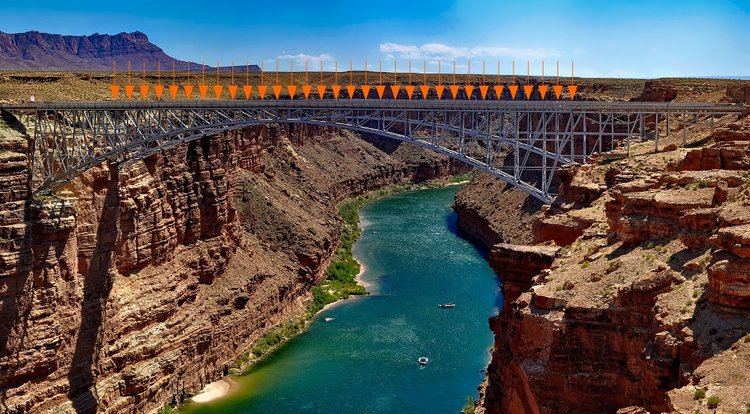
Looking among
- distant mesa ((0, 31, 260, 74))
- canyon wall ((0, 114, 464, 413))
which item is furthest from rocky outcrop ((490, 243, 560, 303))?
distant mesa ((0, 31, 260, 74))

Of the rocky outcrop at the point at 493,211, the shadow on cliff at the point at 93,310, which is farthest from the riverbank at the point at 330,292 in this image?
the rocky outcrop at the point at 493,211

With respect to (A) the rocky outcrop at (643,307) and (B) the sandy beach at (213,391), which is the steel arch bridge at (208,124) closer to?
(B) the sandy beach at (213,391)

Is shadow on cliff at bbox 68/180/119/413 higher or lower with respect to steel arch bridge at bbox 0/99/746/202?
lower

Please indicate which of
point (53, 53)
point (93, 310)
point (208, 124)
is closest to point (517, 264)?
point (93, 310)

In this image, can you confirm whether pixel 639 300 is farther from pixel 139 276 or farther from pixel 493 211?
pixel 493 211

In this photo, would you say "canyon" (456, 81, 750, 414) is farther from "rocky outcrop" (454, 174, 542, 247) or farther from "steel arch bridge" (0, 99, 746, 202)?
"rocky outcrop" (454, 174, 542, 247)
